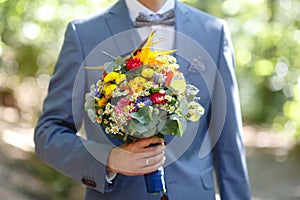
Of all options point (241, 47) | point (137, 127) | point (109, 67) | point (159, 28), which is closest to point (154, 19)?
point (159, 28)

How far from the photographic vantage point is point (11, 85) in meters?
10.5

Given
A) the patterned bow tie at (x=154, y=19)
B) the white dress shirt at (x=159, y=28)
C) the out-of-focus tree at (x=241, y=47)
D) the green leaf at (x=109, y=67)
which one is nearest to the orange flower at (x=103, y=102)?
the green leaf at (x=109, y=67)

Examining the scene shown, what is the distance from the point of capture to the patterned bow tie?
297cm

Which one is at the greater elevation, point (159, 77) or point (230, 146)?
point (159, 77)

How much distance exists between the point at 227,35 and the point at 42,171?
206 inches

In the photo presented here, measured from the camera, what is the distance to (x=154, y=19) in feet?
9.73

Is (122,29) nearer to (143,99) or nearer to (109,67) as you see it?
(109,67)

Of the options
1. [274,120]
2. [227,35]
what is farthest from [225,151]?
[274,120]

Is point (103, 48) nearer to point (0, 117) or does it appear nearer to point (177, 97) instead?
point (177, 97)

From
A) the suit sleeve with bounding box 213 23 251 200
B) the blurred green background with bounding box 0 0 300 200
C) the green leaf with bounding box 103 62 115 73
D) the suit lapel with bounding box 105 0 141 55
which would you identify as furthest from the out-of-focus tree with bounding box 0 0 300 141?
the green leaf with bounding box 103 62 115 73

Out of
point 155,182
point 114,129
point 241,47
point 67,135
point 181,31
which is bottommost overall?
point 241,47

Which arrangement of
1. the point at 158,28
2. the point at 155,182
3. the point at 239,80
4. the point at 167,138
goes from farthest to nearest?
the point at 239,80 → the point at 158,28 → the point at 167,138 → the point at 155,182

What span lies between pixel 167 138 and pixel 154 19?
53 centimetres

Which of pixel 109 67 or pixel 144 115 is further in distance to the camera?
pixel 109 67
